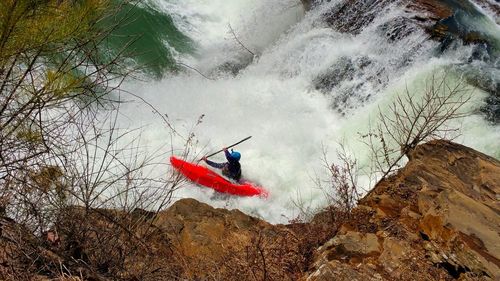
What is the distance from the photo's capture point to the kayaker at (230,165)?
8.37 metres

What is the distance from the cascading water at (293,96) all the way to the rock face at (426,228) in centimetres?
294

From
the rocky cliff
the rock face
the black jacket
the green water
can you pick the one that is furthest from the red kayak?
the green water

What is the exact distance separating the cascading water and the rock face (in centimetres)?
294

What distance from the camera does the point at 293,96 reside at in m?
10.7

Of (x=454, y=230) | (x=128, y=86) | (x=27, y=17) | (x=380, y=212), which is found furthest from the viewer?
(x=128, y=86)

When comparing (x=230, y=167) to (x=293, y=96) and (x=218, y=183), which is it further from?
(x=293, y=96)

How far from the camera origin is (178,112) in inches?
406

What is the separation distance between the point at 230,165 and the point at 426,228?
15.2 ft

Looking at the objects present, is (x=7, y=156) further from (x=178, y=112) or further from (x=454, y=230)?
(x=178, y=112)

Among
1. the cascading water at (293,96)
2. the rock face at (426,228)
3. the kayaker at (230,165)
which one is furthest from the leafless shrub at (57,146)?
the cascading water at (293,96)

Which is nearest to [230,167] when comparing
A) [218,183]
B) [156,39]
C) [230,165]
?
[230,165]

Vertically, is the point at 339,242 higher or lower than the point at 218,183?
lower

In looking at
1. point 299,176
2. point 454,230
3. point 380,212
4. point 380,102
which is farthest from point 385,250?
point 380,102

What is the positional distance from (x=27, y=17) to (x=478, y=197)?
464cm
